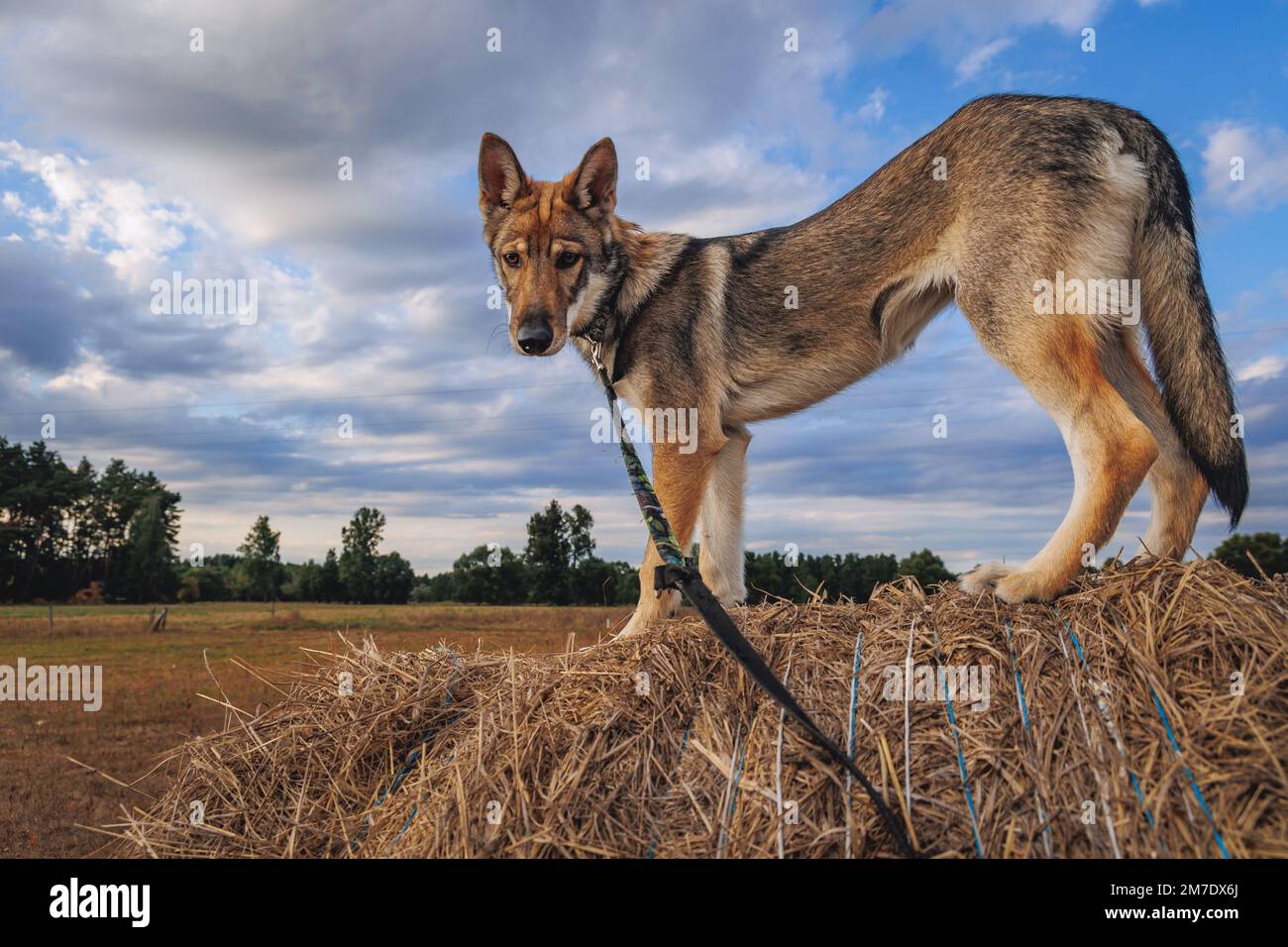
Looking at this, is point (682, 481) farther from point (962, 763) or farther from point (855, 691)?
point (962, 763)

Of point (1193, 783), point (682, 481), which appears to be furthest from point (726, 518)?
point (1193, 783)

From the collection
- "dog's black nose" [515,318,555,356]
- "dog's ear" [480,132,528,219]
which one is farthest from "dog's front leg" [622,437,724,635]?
"dog's ear" [480,132,528,219]

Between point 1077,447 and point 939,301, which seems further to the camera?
point 939,301

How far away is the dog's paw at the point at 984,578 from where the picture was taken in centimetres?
418

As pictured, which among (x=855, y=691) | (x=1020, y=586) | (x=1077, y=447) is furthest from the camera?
(x=1077, y=447)

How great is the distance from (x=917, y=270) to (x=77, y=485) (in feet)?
135

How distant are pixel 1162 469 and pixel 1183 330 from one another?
810 mm

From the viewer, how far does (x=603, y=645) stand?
4293mm

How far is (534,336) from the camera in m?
5.25

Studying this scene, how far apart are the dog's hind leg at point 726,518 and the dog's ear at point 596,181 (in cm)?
194

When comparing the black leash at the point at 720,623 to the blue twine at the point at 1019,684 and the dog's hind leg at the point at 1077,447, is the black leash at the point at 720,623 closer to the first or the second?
the blue twine at the point at 1019,684

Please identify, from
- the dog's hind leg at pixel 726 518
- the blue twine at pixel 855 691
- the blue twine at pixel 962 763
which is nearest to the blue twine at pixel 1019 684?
the blue twine at pixel 962 763

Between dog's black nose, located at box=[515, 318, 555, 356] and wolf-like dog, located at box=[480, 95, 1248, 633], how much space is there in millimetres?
15
